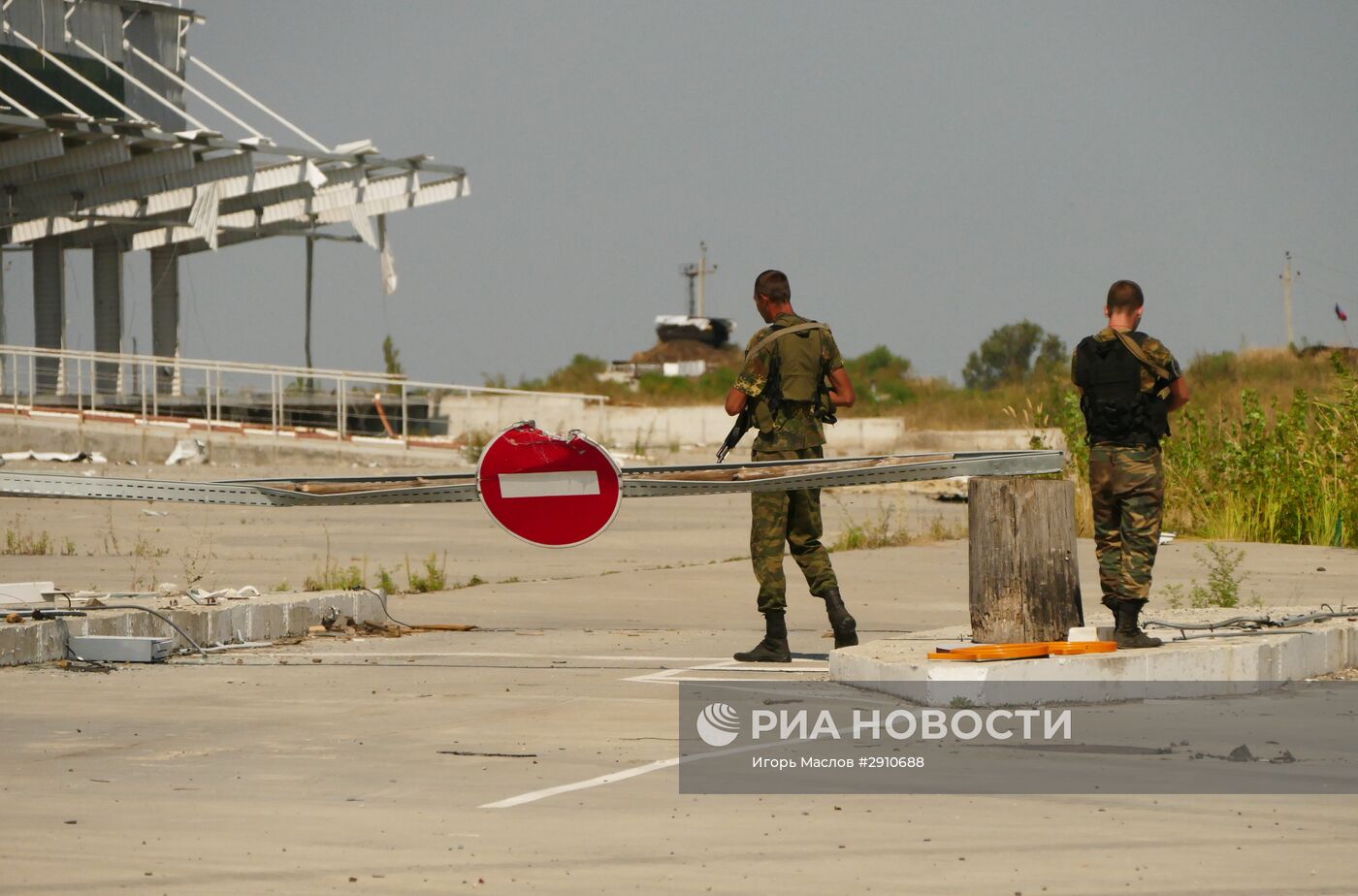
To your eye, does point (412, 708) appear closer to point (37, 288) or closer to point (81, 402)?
point (81, 402)

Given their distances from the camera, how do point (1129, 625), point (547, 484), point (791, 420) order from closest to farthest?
point (1129, 625)
point (547, 484)
point (791, 420)

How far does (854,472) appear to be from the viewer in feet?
32.9

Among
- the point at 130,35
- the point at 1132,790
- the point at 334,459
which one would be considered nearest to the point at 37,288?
the point at 130,35

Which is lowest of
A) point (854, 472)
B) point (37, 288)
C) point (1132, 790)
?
point (1132, 790)

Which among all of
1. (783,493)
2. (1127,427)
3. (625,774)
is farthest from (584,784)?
(1127,427)

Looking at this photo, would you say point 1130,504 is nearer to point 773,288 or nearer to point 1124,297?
point 1124,297

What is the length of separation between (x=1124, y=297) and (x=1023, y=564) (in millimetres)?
1351

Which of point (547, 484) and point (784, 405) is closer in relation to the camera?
point (547, 484)

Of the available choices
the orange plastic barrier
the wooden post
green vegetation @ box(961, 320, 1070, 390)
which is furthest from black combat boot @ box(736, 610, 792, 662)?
green vegetation @ box(961, 320, 1070, 390)

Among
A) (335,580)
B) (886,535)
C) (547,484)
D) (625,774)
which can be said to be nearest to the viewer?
(625,774)

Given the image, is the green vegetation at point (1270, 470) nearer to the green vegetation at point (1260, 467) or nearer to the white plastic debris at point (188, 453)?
the green vegetation at point (1260, 467)

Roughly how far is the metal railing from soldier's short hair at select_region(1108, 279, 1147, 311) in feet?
104

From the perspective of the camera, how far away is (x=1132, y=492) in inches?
369

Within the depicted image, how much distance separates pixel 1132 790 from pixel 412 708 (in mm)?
3421
